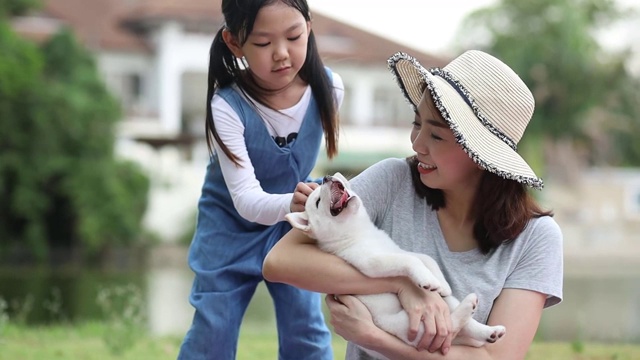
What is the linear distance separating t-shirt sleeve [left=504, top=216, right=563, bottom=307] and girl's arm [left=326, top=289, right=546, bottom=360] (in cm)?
2

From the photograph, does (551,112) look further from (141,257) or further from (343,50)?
(141,257)

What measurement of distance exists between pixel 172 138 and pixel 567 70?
11497 mm

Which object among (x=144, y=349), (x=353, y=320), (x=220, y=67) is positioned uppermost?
(x=220, y=67)

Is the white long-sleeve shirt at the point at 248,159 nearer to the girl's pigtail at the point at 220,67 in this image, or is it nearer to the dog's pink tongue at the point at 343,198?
the girl's pigtail at the point at 220,67

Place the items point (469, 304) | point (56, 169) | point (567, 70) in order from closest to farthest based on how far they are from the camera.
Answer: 1. point (469, 304)
2. point (56, 169)
3. point (567, 70)

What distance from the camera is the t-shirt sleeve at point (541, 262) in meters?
2.40

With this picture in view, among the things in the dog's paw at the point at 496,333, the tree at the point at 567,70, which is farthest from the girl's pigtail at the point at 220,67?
the tree at the point at 567,70

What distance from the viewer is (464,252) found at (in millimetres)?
2463

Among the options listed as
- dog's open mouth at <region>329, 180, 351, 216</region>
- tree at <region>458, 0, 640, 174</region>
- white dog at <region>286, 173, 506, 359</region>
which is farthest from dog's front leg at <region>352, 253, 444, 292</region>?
tree at <region>458, 0, 640, 174</region>

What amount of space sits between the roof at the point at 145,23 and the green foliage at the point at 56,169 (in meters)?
7.21

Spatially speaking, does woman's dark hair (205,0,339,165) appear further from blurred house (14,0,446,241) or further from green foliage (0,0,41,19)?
blurred house (14,0,446,241)

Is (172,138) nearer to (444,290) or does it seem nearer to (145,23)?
(145,23)

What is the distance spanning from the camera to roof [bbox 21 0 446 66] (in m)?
26.4

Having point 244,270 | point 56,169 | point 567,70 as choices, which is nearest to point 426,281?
point 244,270
